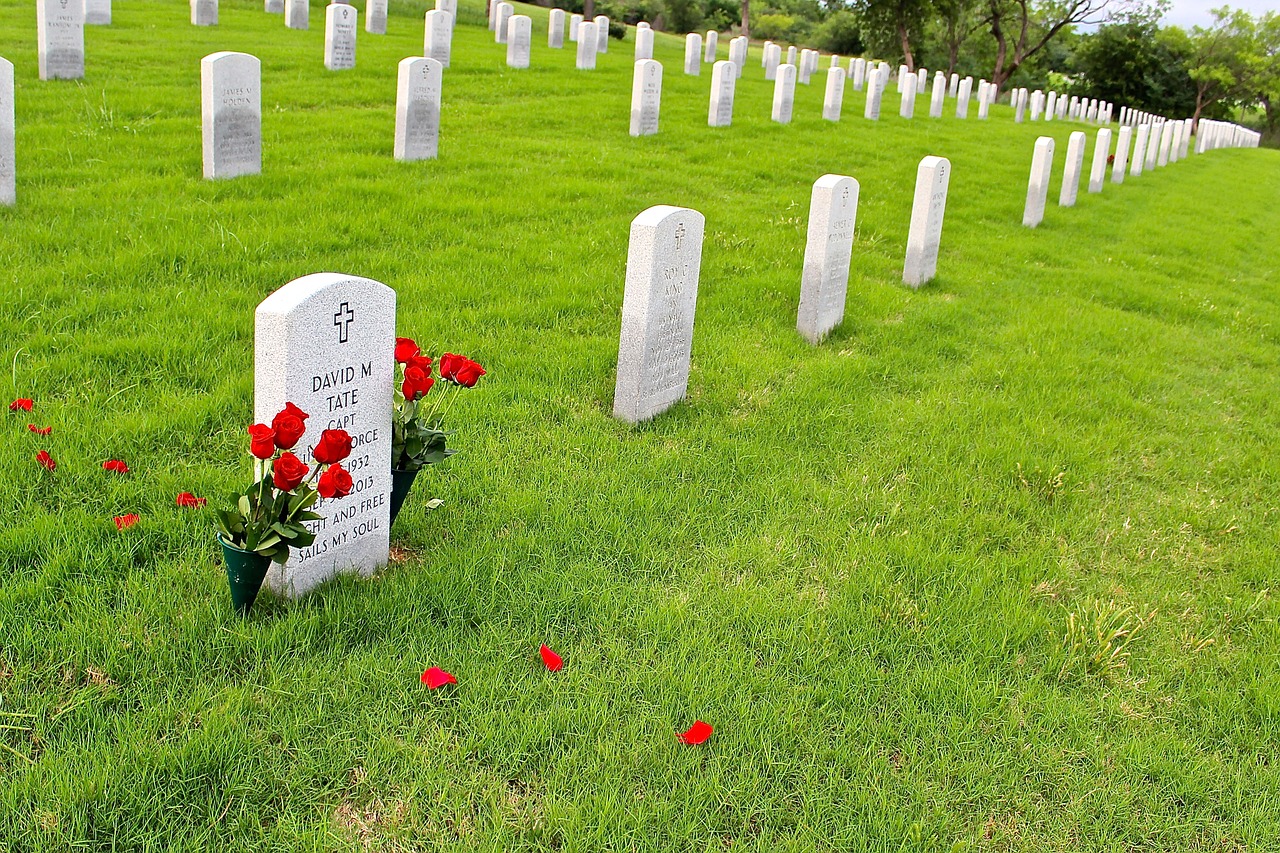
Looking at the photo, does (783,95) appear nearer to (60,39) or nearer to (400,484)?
(60,39)

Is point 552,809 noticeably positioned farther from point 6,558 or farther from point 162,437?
point 162,437

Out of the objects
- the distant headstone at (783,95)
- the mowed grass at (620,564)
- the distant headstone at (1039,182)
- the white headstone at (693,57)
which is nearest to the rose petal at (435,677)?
the mowed grass at (620,564)

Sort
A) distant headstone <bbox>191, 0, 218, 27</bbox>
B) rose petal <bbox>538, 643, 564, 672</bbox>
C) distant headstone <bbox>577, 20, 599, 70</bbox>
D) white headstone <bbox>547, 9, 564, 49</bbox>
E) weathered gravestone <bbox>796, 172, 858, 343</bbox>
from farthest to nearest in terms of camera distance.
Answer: white headstone <bbox>547, 9, 564, 49</bbox> < distant headstone <bbox>577, 20, 599, 70</bbox> < distant headstone <bbox>191, 0, 218, 27</bbox> < weathered gravestone <bbox>796, 172, 858, 343</bbox> < rose petal <bbox>538, 643, 564, 672</bbox>

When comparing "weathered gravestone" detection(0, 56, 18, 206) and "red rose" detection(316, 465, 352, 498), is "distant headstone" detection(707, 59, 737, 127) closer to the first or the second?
"weathered gravestone" detection(0, 56, 18, 206)

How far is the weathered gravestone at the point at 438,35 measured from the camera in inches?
634

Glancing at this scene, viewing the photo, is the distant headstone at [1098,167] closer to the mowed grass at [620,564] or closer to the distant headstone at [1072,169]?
the distant headstone at [1072,169]

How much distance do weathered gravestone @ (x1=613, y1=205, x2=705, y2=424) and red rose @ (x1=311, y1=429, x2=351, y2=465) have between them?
240cm

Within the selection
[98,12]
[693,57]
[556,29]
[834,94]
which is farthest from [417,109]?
[556,29]

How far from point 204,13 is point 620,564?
17.6 m

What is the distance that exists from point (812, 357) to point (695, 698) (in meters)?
3.89

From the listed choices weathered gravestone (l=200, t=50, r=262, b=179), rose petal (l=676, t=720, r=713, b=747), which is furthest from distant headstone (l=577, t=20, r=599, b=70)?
rose petal (l=676, t=720, r=713, b=747)

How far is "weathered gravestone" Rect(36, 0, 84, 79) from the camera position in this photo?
36.6 ft

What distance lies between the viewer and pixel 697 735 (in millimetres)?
2889

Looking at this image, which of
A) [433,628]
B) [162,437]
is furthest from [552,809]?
[162,437]
